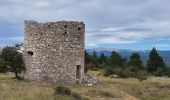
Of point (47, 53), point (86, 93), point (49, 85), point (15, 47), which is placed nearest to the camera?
point (86, 93)

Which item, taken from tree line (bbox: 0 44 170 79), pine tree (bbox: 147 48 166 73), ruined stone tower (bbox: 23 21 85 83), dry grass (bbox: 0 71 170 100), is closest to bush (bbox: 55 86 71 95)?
dry grass (bbox: 0 71 170 100)

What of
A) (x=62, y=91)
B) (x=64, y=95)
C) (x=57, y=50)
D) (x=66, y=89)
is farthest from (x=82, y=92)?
(x=57, y=50)

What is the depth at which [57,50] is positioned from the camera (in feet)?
95.5

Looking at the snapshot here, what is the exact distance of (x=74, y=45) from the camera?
2922 centimetres

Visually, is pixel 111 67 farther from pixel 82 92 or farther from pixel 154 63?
pixel 82 92

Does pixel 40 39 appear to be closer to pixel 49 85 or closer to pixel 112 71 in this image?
pixel 49 85

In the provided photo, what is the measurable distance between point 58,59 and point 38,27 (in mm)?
2734

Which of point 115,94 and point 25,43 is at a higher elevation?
point 25,43

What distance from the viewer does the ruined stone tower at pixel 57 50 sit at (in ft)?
95.3

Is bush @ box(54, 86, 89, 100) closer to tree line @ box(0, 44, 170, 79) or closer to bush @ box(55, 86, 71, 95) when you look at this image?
bush @ box(55, 86, 71, 95)

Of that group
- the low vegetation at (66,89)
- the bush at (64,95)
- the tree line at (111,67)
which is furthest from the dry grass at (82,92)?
the tree line at (111,67)

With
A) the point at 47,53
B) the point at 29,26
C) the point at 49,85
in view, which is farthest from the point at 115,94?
the point at 29,26

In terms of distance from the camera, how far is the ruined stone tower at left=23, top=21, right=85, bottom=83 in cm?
2906

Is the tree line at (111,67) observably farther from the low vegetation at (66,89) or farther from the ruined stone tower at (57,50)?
the ruined stone tower at (57,50)
